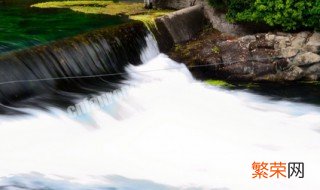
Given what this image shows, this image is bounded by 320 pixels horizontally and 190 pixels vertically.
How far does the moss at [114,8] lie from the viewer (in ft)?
45.3

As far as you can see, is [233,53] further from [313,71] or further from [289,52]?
[313,71]

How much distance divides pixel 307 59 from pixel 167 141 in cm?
519

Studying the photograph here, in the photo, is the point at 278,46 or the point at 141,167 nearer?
the point at 141,167

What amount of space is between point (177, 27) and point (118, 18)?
1700 mm

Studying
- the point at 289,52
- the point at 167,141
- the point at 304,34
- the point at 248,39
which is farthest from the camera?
the point at 248,39

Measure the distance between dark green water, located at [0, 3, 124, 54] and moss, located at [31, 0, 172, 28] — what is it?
1.73 ft

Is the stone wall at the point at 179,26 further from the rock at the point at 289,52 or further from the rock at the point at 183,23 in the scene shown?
the rock at the point at 289,52

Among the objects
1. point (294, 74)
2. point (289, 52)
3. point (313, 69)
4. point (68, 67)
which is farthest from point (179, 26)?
point (68, 67)

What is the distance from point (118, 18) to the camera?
45.5 feet

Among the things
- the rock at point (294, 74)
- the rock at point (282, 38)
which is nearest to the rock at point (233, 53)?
the rock at point (282, 38)

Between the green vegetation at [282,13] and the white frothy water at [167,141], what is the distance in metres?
2.41

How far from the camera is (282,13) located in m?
12.5

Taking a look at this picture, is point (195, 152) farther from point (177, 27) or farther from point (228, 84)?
point (177, 27)

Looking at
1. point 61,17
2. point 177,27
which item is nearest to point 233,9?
point 177,27
